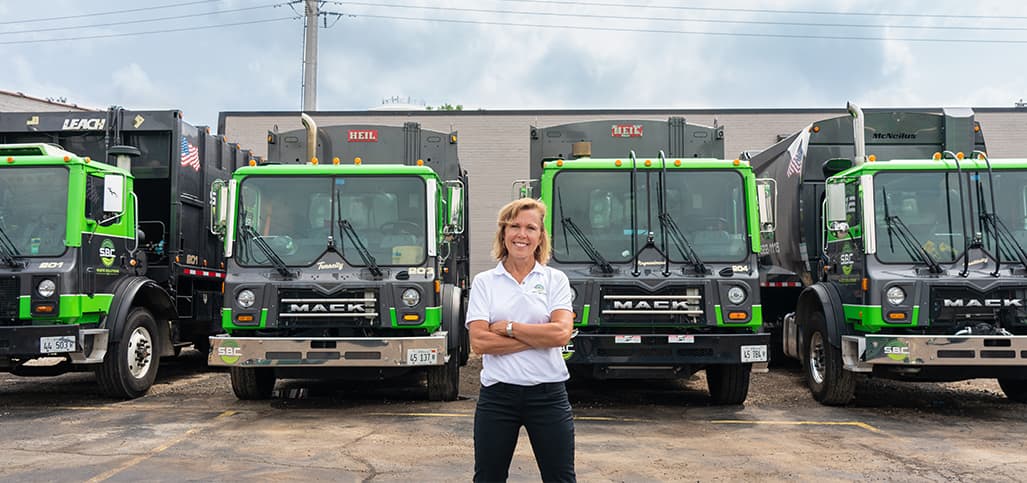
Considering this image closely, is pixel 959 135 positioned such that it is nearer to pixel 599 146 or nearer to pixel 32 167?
pixel 599 146

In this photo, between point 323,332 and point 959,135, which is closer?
point 323,332

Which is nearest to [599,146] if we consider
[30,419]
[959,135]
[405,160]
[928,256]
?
[405,160]

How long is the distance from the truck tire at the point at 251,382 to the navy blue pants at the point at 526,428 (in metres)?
5.94

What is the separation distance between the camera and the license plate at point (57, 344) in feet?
26.8

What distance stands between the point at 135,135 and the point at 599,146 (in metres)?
5.82

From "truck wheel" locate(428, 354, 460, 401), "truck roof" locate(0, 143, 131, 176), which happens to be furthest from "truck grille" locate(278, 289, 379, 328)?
"truck roof" locate(0, 143, 131, 176)

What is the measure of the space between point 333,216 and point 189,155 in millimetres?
3526

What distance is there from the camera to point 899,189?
27.5ft

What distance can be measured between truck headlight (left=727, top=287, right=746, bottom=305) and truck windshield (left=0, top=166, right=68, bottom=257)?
6.59 m

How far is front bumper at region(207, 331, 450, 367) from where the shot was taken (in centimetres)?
789

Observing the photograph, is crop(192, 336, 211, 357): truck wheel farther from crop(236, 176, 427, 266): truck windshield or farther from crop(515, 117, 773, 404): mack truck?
crop(515, 117, 773, 404): mack truck

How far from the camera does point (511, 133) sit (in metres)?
20.9

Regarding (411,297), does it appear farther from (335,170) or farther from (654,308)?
(654,308)

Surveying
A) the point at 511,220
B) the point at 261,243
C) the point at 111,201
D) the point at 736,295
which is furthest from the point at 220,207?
the point at 511,220
